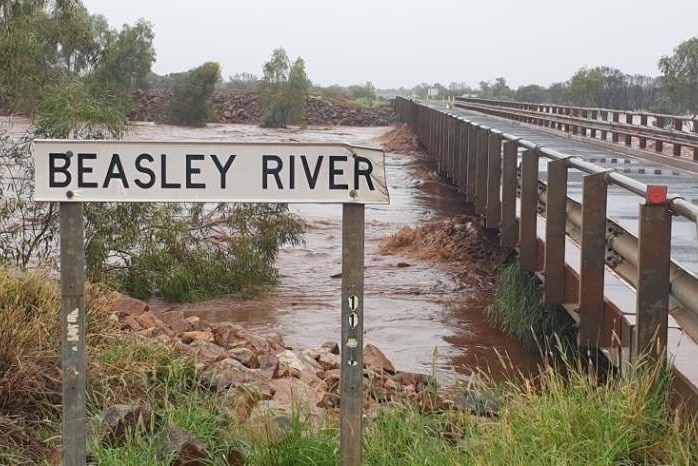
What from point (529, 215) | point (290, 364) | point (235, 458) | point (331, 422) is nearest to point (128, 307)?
point (290, 364)

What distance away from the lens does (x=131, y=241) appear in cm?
1393

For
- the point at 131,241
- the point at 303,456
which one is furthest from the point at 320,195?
the point at 131,241

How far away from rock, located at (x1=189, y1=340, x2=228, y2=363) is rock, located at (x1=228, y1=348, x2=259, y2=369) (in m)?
0.07

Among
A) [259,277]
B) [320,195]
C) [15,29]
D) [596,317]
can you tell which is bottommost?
[259,277]

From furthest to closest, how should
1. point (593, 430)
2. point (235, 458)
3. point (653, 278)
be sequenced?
point (653, 278), point (235, 458), point (593, 430)

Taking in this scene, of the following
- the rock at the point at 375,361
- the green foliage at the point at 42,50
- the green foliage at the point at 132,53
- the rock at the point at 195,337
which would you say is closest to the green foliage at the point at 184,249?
the green foliage at the point at 42,50

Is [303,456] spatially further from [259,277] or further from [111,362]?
[259,277]

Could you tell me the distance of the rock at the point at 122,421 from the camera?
17.0 ft

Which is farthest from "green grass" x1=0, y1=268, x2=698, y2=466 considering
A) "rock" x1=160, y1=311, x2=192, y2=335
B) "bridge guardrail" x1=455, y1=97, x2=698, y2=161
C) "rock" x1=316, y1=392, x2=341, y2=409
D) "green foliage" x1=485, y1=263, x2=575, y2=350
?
"bridge guardrail" x1=455, y1=97, x2=698, y2=161

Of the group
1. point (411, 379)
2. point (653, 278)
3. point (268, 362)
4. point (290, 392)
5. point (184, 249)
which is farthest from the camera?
point (184, 249)

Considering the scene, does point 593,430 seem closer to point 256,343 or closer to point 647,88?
point 256,343

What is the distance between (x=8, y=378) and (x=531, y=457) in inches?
111

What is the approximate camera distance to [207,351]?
26.6 feet

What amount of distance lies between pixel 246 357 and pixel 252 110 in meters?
80.8
